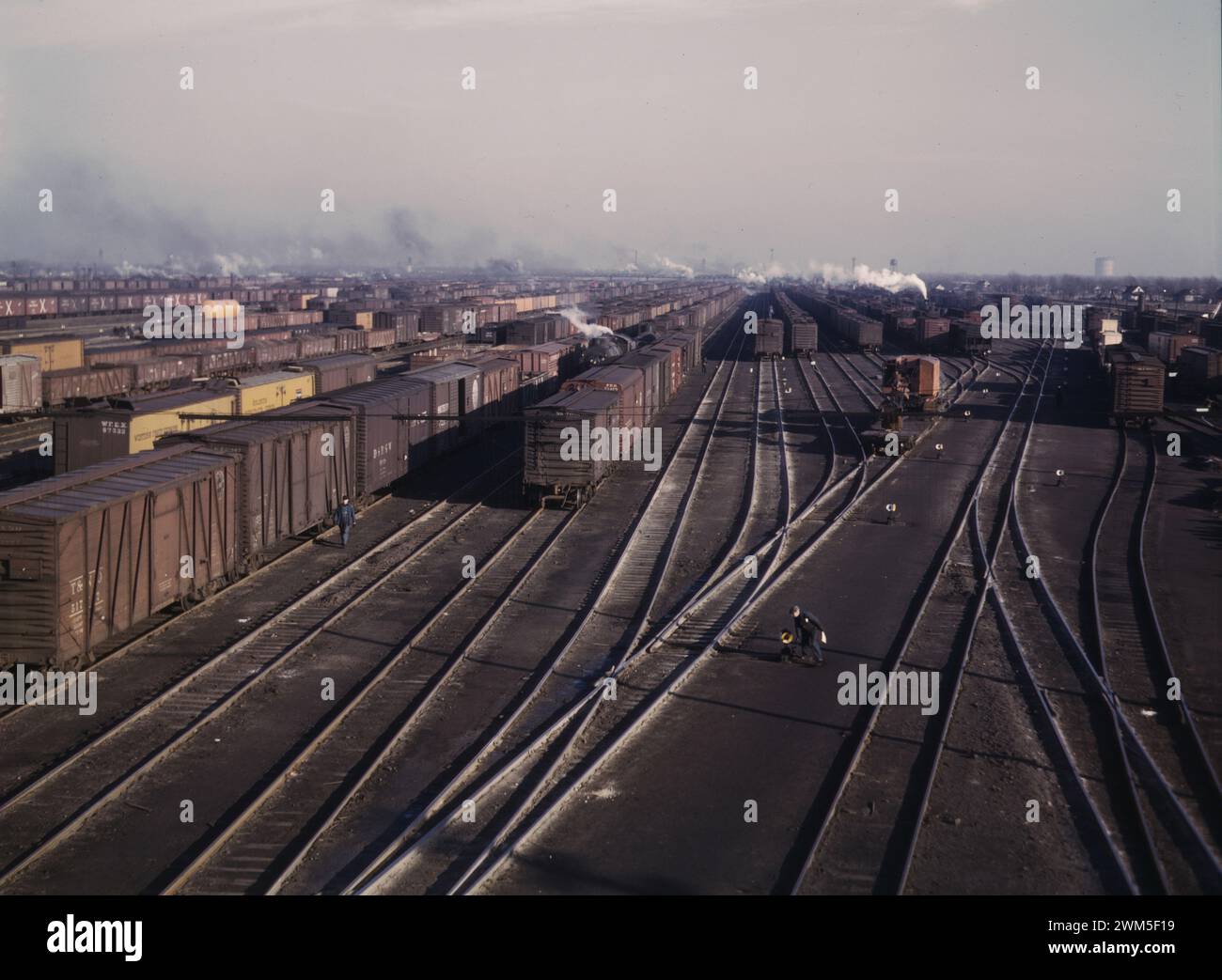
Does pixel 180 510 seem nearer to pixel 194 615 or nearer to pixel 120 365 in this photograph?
pixel 194 615

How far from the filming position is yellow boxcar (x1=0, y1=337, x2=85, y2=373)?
45.1 meters

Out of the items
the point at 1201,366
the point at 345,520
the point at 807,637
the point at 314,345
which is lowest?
the point at 807,637

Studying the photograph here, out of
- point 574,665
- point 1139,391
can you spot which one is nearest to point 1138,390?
point 1139,391

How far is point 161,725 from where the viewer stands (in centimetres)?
1389

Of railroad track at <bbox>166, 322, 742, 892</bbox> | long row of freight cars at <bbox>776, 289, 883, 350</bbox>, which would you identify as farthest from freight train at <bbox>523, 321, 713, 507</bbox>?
long row of freight cars at <bbox>776, 289, 883, 350</bbox>

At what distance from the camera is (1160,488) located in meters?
31.8

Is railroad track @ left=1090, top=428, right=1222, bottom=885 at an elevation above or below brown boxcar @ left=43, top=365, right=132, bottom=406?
below

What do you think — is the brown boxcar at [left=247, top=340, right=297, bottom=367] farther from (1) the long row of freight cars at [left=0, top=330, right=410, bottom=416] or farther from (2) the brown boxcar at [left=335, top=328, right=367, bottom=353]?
(2) the brown boxcar at [left=335, top=328, right=367, bottom=353]

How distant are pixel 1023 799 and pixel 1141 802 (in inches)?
51.1

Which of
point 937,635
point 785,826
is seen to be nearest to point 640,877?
point 785,826

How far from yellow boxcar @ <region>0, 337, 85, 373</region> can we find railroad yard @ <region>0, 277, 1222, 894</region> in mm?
14710

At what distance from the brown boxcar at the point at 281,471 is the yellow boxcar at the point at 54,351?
26.1m

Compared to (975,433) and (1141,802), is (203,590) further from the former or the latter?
(975,433)

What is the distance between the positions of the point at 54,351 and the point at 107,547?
35.0 metres
